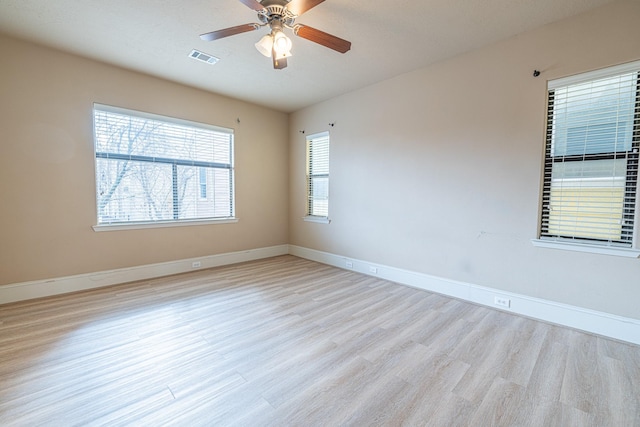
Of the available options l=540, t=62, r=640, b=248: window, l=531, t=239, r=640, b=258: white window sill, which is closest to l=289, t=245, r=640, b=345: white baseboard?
l=531, t=239, r=640, b=258: white window sill

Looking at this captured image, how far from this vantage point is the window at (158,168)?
3.67m

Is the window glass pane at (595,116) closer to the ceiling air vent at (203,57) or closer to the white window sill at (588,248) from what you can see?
the white window sill at (588,248)

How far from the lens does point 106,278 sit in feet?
12.0

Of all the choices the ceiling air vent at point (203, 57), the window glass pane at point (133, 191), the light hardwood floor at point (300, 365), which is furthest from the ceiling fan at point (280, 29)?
the light hardwood floor at point (300, 365)

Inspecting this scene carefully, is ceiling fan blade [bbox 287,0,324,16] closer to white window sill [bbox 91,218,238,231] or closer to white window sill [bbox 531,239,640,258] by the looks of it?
white window sill [bbox 531,239,640,258]

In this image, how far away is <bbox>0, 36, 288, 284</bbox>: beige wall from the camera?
3041 millimetres

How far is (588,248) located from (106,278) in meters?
5.66

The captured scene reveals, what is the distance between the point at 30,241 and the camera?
10.4 feet

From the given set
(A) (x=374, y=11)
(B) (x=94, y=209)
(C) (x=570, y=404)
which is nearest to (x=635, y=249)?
(C) (x=570, y=404)

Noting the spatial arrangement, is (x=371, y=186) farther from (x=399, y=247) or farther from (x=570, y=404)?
(x=570, y=404)

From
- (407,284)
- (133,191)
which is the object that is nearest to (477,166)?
(407,284)

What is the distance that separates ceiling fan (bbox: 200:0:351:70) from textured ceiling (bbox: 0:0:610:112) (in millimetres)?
357

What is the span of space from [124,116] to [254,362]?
382cm

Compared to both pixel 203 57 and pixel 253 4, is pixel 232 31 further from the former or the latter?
pixel 203 57
